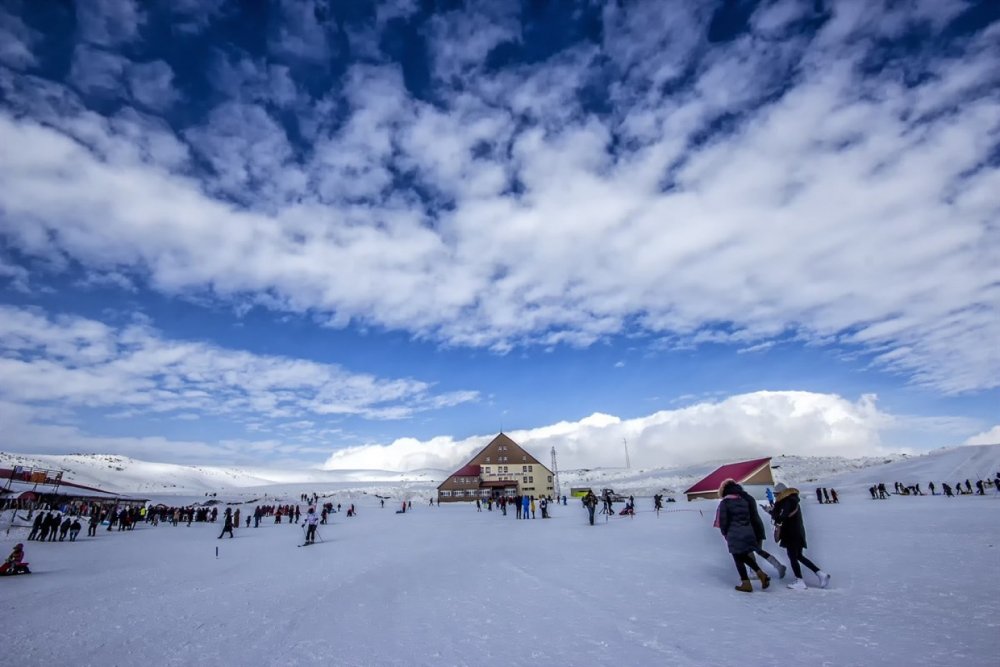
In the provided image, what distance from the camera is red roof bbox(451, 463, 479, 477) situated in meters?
85.1

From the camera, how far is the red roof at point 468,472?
279 feet

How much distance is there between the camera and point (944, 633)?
4707 mm

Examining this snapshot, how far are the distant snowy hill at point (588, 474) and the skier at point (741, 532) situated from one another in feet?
227

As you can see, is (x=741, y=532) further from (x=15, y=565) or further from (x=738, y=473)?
(x=738, y=473)

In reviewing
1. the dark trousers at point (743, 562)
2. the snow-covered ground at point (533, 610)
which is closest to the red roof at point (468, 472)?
the snow-covered ground at point (533, 610)

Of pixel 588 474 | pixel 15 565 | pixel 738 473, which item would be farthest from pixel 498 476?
pixel 15 565

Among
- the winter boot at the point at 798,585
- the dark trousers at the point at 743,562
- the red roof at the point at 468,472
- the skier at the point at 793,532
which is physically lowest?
the winter boot at the point at 798,585

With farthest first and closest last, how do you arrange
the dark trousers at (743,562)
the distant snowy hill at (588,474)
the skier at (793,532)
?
the distant snowy hill at (588,474) → the dark trousers at (743,562) → the skier at (793,532)

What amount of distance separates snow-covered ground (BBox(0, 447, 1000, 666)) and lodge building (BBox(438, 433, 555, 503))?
7158 centimetres

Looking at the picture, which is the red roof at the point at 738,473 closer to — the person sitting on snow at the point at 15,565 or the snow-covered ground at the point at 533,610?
the snow-covered ground at the point at 533,610

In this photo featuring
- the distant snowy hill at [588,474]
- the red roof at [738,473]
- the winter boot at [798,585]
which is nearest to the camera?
the winter boot at [798,585]

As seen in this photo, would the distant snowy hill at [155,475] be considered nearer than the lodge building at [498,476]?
No

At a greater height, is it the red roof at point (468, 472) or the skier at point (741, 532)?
the red roof at point (468, 472)

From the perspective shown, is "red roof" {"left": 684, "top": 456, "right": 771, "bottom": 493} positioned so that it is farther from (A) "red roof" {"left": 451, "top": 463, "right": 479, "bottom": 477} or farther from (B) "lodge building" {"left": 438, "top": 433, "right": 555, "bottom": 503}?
(A) "red roof" {"left": 451, "top": 463, "right": 479, "bottom": 477}
